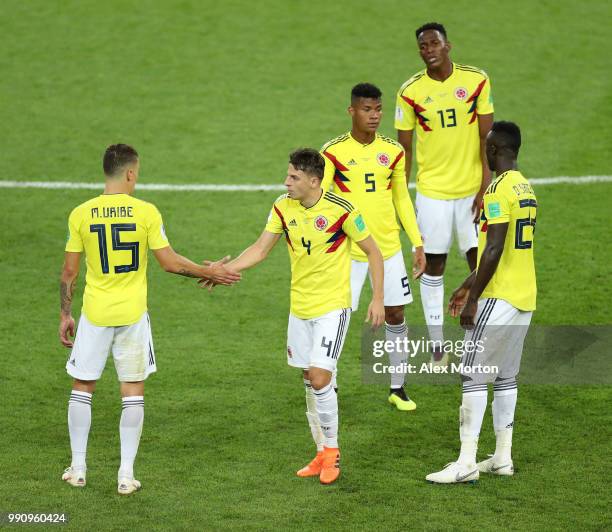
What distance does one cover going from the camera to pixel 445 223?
35.1 ft

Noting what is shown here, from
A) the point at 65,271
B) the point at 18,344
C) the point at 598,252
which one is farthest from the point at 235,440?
the point at 598,252

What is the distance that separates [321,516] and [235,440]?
1564mm

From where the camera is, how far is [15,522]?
24.7ft

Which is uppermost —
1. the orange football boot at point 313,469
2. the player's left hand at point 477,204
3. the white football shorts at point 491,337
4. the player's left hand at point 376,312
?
the player's left hand at point 477,204

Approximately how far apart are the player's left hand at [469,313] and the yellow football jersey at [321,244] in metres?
0.86

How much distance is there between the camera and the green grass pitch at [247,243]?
317 inches

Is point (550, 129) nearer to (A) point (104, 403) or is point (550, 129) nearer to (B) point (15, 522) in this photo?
(A) point (104, 403)

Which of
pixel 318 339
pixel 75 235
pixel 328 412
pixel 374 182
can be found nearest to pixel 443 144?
pixel 374 182

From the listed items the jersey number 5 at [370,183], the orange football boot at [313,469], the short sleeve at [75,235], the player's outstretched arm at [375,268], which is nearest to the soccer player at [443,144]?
the jersey number 5 at [370,183]

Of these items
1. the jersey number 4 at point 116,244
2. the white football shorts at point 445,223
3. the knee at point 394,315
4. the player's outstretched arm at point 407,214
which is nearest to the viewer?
the jersey number 4 at point 116,244

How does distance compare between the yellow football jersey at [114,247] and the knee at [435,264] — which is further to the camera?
the knee at [435,264]

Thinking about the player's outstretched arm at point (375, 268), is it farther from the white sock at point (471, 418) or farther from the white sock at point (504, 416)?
the white sock at point (504, 416)

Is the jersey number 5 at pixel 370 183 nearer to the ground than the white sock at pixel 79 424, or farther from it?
farther from it

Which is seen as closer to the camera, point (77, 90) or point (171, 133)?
point (171, 133)
